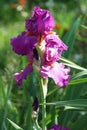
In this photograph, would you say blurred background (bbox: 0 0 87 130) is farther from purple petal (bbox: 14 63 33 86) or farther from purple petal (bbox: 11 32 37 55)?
purple petal (bbox: 11 32 37 55)

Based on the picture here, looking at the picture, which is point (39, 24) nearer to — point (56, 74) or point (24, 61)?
point (56, 74)

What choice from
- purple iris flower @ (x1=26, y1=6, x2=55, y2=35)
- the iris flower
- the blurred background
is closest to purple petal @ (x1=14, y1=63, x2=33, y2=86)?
the iris flower

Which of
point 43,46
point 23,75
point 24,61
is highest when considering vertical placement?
point 43,46

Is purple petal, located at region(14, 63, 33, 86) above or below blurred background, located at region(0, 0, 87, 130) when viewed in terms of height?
above

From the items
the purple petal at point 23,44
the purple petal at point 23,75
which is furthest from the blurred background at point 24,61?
the purple petal at point 23,44

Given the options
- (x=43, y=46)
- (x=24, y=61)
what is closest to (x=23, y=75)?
(x=43, y=46)

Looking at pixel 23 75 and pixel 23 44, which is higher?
pixel 23 44

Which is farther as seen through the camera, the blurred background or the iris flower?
the blurred background
